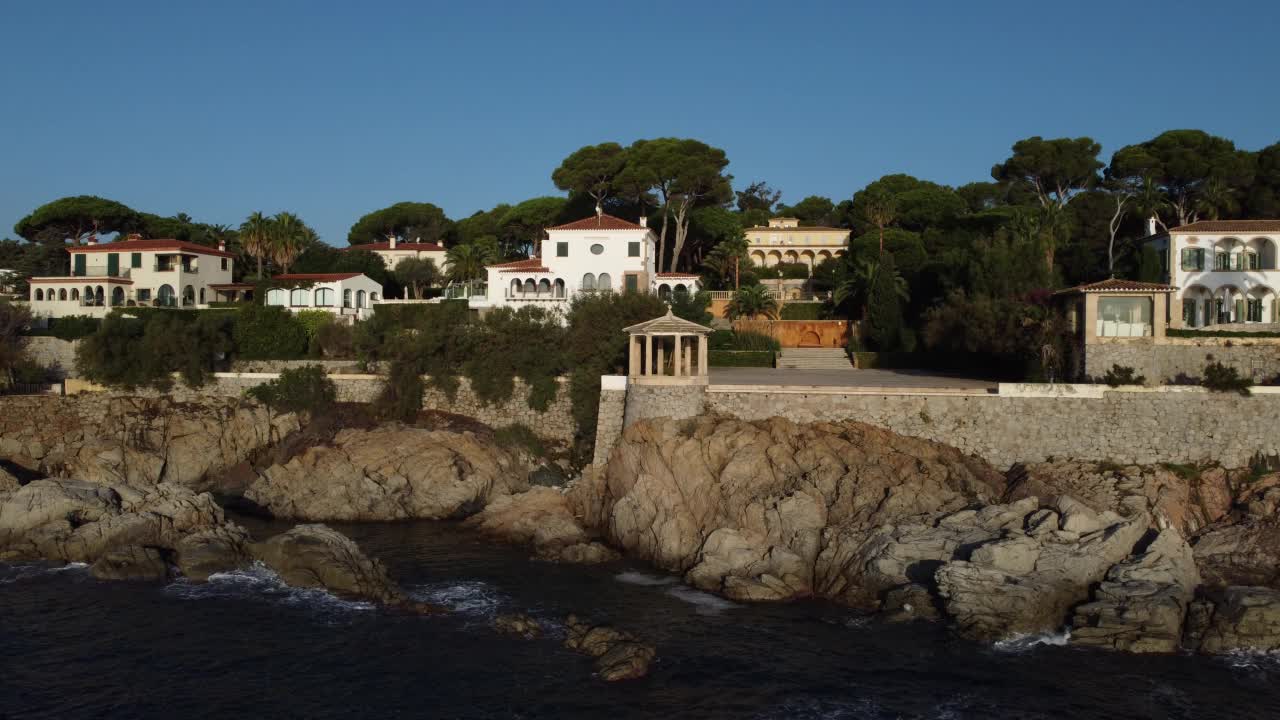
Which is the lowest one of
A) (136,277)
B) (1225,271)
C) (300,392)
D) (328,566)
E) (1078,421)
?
(328,566)

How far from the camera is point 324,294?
51469mm

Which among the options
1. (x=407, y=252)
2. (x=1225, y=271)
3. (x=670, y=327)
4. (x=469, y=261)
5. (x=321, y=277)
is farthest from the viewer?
(x=407, y=252)

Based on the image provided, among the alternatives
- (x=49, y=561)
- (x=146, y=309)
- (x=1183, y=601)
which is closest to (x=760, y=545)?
(x=1183, y=601)

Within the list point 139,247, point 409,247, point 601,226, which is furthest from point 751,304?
point 139,247

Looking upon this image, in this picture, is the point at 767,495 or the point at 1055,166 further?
the point at 1055,166

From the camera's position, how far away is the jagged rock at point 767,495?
78.0 feet

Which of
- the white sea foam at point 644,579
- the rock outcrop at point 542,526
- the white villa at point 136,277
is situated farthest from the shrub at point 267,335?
the white sea foam at point 644,579

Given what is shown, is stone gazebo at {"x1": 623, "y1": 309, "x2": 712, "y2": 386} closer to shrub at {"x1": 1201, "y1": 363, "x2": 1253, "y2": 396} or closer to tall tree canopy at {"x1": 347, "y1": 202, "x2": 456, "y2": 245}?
shrub at {"x1": 1201, "y1": 363, "x2": 1253, "y2": 396}

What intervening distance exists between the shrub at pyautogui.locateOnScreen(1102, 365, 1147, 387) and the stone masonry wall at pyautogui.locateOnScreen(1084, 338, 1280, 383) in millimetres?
641

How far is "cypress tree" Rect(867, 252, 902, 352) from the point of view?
44.7 m

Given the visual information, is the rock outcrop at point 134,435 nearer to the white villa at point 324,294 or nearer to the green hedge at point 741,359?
the white villa at point 324,294

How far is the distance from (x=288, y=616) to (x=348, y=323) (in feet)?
89.5

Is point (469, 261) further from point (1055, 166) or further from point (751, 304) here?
point (1055, 166)

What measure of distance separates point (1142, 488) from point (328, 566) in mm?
21183
